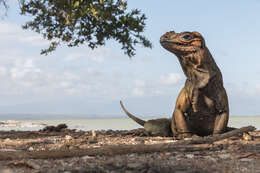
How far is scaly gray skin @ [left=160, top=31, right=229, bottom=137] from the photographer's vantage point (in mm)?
6750

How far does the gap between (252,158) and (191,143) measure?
3.45ft

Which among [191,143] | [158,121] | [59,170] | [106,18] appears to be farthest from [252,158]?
[106,18]

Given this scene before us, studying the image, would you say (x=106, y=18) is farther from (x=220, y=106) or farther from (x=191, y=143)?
(x=191, y=143)

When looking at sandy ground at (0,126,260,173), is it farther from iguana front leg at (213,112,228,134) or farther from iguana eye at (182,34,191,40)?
iguana eye at (182,34,191,40)

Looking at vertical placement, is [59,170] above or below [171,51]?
below

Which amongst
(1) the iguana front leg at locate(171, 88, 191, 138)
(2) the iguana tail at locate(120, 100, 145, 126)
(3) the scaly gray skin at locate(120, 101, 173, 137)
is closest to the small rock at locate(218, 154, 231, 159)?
(1) the iguana front leg at locate(171, 88, 191, 138)

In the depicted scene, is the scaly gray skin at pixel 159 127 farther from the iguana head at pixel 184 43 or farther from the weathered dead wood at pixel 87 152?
the weathered dead wood at pixel 87 152

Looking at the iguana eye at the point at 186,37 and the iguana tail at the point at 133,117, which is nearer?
the iguana eye at the point at 186,37

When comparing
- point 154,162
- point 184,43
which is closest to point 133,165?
point 154,162

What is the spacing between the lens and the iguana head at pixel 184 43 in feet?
22.0

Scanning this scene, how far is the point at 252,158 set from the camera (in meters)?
4.99

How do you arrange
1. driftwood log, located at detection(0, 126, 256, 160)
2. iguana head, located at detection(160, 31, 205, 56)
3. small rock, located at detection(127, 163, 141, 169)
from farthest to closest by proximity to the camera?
1. iguana head, located at detection(160, 31, 205, 56)
2. driftwood log, located at detection(0, 126, 256, 160)
3. small rock, located at detection(127, 163, 141, 169)

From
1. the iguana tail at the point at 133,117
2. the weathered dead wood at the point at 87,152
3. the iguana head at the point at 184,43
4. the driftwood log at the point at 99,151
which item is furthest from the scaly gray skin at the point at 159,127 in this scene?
the weathered dead wood at the point at 87,152

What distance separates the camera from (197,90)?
6.88 metres
